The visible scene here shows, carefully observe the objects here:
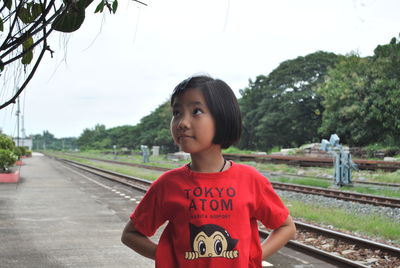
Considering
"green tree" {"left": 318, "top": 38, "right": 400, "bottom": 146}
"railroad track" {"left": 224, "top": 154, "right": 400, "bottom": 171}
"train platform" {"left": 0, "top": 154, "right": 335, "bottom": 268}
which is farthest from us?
"green tree" {"left": 318, "top": 38, "right": 400, "bottom": 146}

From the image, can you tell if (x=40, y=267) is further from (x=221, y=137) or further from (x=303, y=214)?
(x=303, y=214)

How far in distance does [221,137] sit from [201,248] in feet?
1.29

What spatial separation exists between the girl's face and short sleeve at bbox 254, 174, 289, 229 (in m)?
0.25

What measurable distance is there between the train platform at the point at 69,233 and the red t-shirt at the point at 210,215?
453 cm

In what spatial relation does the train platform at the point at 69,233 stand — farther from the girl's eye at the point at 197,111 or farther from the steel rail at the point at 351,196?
the steel rail at the point at 351,196

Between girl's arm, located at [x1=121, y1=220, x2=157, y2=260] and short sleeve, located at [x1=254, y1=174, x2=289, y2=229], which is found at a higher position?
short sleeve, located at [x1=254, y1=174, x2=289, y2=229]

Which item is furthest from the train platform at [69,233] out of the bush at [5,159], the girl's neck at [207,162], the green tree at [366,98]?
the green tree at [366,98]

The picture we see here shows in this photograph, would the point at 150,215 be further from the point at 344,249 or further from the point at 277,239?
the point at 344,249

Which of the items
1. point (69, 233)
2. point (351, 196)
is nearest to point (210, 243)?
point (69, 233)

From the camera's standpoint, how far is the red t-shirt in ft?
5.22

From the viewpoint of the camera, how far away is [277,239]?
1.72 m

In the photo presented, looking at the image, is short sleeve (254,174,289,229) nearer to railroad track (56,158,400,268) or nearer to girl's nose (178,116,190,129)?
girl's nose (178,116,190,129)

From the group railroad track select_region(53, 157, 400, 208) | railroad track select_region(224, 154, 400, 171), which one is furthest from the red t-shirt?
railroad track select_region(224, 154, 400, 171)

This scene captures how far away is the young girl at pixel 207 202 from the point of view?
1.60 meters
